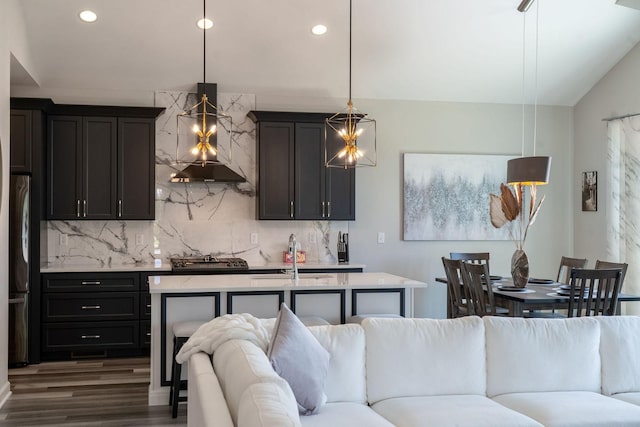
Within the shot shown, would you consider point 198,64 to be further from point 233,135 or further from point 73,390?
point 73,390

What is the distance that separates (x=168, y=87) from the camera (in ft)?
22.7

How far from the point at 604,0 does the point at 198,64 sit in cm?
379

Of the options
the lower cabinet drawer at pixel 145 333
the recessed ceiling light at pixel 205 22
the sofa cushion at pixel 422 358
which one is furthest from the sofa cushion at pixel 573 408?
the recessed ceiling light at pixel 205 22

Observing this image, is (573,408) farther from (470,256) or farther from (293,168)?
(293,168)

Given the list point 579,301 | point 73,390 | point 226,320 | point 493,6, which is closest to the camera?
point 226,320

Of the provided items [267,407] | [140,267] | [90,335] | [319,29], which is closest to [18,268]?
[90,335]

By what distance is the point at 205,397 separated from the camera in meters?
2.48

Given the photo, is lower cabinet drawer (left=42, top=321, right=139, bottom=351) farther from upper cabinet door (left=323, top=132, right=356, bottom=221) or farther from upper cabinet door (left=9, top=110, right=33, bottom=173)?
upper cabinet door (left=323, top=132, right=356, bottom=221)

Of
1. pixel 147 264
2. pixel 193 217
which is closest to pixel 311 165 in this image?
pixel 193 217

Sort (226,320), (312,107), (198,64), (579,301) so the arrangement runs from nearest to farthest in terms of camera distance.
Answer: (226,320) → (579,301) → (198,64) → (312,107)

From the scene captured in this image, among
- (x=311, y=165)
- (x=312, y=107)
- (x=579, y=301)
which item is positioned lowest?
(x=579, y=301)

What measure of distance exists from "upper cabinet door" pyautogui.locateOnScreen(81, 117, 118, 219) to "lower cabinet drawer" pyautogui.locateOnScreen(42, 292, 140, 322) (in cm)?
77

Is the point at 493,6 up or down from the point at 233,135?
up

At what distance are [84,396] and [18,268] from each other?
148 centimetres
